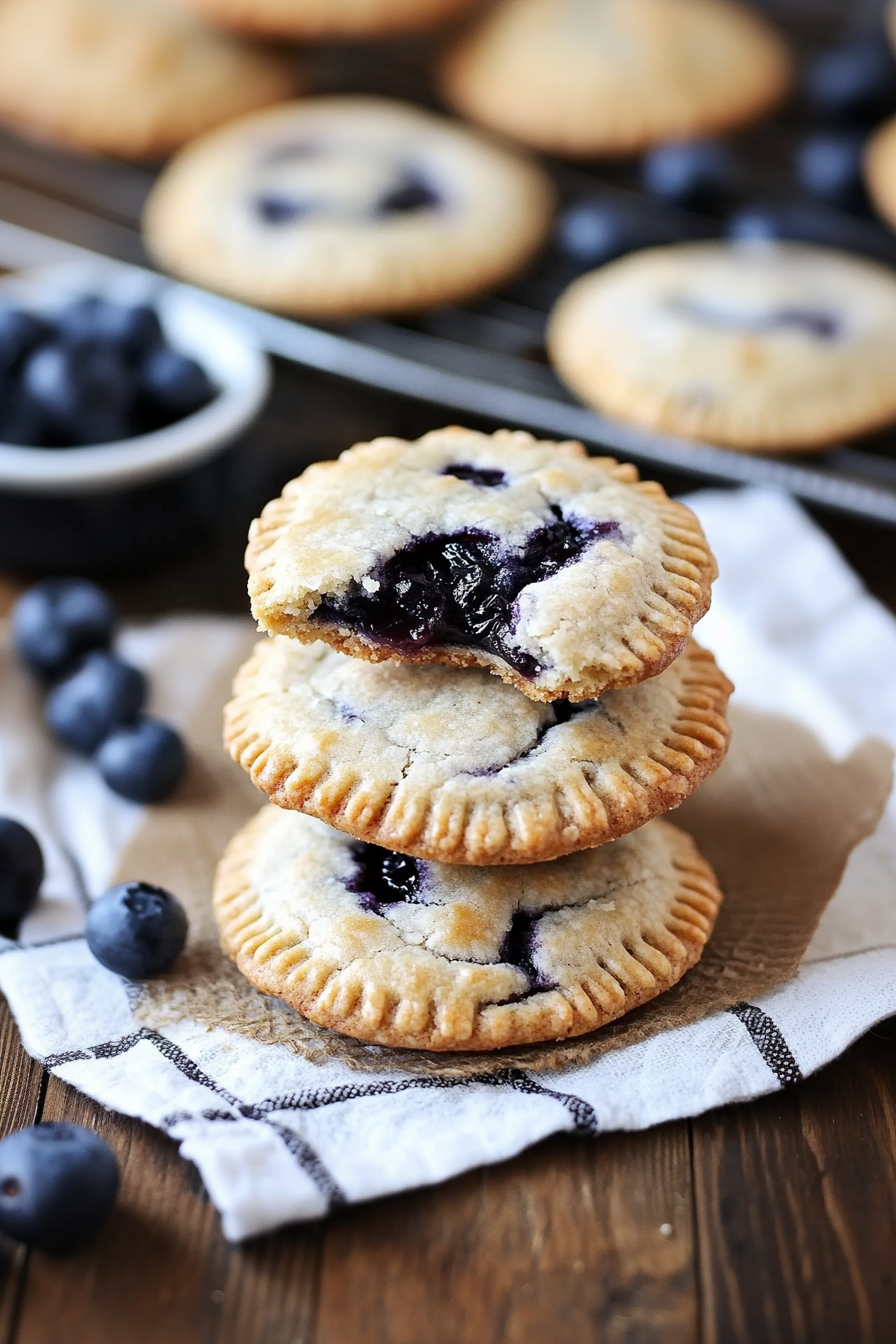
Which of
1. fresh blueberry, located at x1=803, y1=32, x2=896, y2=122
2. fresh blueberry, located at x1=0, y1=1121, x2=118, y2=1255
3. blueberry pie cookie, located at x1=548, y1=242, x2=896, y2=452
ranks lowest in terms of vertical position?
fresh blueberry, located at x1=0, y1=1121, x2=118, y2=1255

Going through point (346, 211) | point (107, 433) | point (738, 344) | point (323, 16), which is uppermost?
point (323, 16)

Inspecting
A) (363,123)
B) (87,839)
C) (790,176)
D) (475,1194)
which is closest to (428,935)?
(475,1194)

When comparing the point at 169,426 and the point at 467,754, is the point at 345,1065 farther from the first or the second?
the point at 169,426

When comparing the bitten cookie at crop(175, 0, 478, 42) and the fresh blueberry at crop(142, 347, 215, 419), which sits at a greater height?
the bitten cookie at crop(175, 0, 478, 42)

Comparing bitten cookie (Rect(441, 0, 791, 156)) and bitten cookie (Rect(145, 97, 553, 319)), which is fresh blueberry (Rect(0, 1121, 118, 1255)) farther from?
bitten cookie (Rect(441, 0, 791, 156))

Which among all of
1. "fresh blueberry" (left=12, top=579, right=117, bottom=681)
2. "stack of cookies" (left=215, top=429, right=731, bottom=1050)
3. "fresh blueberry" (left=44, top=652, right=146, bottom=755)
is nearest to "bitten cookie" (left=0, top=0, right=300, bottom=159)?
"fresh blueberry" (left=12, top=579, right=117, bottom=681)

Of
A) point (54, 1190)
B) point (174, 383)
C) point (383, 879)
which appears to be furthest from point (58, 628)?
point (54, 1190)
